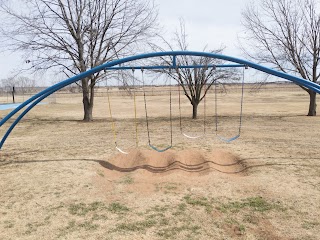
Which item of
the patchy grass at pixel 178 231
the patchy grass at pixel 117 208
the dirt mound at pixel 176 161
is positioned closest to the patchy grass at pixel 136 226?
the patchy grass at pixel 178 231

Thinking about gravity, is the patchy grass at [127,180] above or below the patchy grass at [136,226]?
above

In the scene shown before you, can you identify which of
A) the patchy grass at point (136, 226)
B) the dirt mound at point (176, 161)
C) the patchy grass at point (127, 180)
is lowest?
the patchy grass at point (136, 226)

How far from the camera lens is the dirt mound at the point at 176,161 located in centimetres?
817

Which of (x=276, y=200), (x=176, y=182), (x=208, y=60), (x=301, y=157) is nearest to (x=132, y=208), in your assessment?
(x=176, y=182)

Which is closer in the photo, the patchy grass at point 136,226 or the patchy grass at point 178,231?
the patchy grass at point 178,231

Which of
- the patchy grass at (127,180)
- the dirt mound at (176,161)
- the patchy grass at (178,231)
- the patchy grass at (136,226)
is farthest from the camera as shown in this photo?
the dirt mound at (176,161)

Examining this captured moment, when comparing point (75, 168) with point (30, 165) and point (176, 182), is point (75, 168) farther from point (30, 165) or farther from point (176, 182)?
point (176, 182)

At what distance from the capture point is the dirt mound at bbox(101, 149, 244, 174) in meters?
8.17

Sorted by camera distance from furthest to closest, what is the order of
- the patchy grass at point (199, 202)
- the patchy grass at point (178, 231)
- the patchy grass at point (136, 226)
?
the patchy grass at point (199, 202)
the patchy grass at point (136, 226)
the patchy grass at point (178, 231)

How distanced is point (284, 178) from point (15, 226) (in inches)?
240

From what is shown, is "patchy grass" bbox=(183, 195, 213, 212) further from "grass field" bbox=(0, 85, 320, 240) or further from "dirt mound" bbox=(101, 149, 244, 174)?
"dirt mound" bbox=(101, 149, 244, 174)

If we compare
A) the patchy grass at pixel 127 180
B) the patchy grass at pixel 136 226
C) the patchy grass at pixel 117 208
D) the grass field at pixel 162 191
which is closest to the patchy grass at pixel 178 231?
the grass field at pixel 162 191

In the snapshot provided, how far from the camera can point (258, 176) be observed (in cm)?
720

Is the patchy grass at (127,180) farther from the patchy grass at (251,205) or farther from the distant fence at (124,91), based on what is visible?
the distant fence at (124,91)
